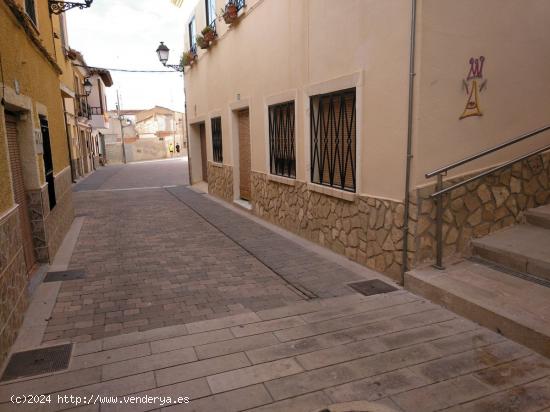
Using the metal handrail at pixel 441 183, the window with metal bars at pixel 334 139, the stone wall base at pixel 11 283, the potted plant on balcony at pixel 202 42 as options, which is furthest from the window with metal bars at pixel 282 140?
the potted plant on balcony at pixel 202 42

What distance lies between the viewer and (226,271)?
5.47 m

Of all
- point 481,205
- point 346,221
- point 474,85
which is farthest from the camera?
point 346,221

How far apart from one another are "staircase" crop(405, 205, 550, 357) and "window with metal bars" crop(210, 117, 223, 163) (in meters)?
8.25

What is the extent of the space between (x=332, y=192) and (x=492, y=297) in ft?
8.75

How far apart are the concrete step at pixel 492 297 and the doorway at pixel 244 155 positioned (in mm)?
6143

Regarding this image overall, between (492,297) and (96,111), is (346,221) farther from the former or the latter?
(96,111)

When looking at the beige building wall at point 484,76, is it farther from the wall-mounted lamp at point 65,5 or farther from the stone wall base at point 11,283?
the wall-mounted lamp at point 65,5

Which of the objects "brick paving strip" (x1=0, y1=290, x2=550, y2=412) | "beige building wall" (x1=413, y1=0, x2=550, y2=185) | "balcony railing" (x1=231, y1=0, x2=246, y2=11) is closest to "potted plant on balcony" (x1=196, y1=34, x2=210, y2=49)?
"balcony railing" (x1=231, y1=0, x2=246, y2=11)

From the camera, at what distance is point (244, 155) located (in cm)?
1019

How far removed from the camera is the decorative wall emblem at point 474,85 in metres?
4.43

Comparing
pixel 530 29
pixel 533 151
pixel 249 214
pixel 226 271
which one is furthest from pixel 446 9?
pixel 249 214

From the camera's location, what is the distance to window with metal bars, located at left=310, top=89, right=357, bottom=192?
5578 millimetres

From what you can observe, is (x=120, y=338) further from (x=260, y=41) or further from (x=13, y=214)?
(x=260, y=41)

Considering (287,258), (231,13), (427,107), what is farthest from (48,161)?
(427,107)
